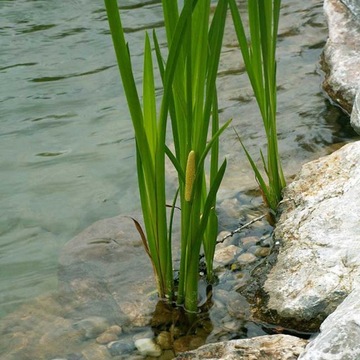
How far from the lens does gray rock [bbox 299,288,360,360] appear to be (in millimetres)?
1983

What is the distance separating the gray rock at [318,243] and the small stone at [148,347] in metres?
0.45

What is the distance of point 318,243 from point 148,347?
0.75 meters

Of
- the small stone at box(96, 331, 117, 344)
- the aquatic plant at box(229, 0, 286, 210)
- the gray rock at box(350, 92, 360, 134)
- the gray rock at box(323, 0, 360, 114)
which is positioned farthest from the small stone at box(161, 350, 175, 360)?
the gray rock at box(323, 0, 360, 114)

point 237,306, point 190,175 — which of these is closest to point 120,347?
point 237,306

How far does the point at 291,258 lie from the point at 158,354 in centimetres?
63

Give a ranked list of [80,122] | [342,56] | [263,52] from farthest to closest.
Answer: [342,56] < [80,122] < [263,52]

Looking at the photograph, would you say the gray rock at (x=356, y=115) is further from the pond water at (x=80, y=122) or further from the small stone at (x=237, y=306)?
the small stone at (x=237, y=306)

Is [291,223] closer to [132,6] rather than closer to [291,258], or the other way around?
[291,258]

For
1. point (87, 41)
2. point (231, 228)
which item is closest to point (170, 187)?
point (231, 228)

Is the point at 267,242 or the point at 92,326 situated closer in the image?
the point at 92,326

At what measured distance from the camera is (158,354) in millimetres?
2748

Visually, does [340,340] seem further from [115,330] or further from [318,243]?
[115,330]

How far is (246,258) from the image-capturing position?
3264 mm

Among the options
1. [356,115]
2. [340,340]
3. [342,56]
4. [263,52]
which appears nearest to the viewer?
[340,340]
